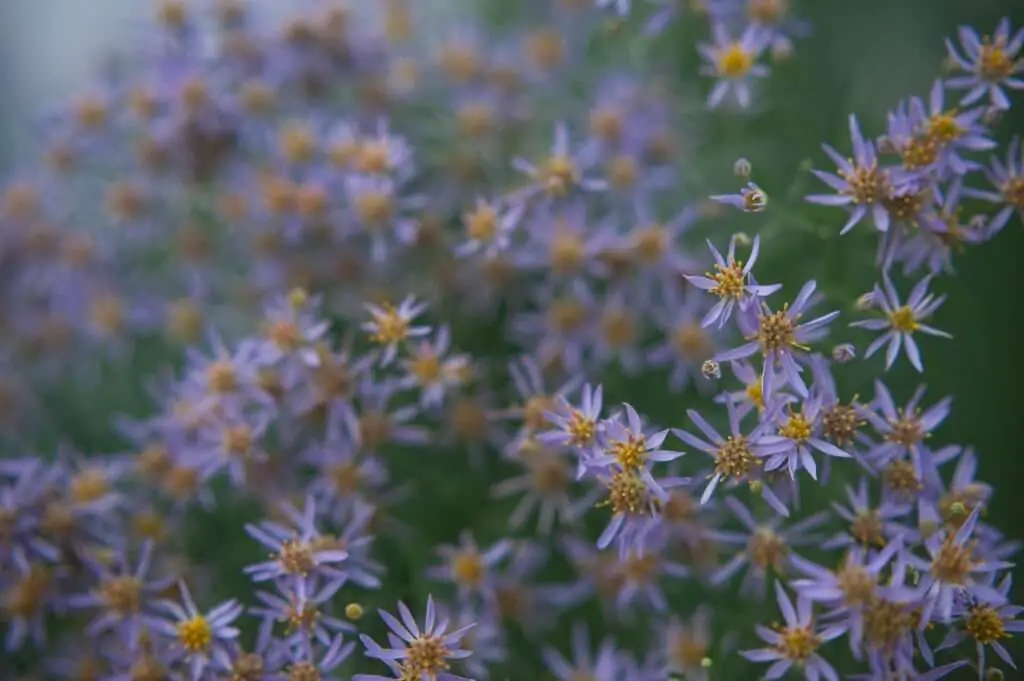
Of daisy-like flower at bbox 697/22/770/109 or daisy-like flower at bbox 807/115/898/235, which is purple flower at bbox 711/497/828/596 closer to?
daisy-like flower at bbox 807/115/898/235

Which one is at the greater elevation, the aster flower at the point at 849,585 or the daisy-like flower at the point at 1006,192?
the daisy-like flower at the point at 1006,192

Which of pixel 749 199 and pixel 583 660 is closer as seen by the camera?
pixel 749 199

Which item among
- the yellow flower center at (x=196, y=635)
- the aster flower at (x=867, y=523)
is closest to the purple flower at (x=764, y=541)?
the aster flower at (x=867, y=523)

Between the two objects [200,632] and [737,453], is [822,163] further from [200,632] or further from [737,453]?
[200,632]

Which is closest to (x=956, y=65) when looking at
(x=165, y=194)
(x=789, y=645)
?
(x=789, y=645)

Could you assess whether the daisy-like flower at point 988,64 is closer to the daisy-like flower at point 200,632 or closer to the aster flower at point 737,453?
the aster flower at point 737,453

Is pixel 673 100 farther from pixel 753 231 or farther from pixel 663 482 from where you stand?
pixel 663 482

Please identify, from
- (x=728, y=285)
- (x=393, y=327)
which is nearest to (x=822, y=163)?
(x=728, y=285)
